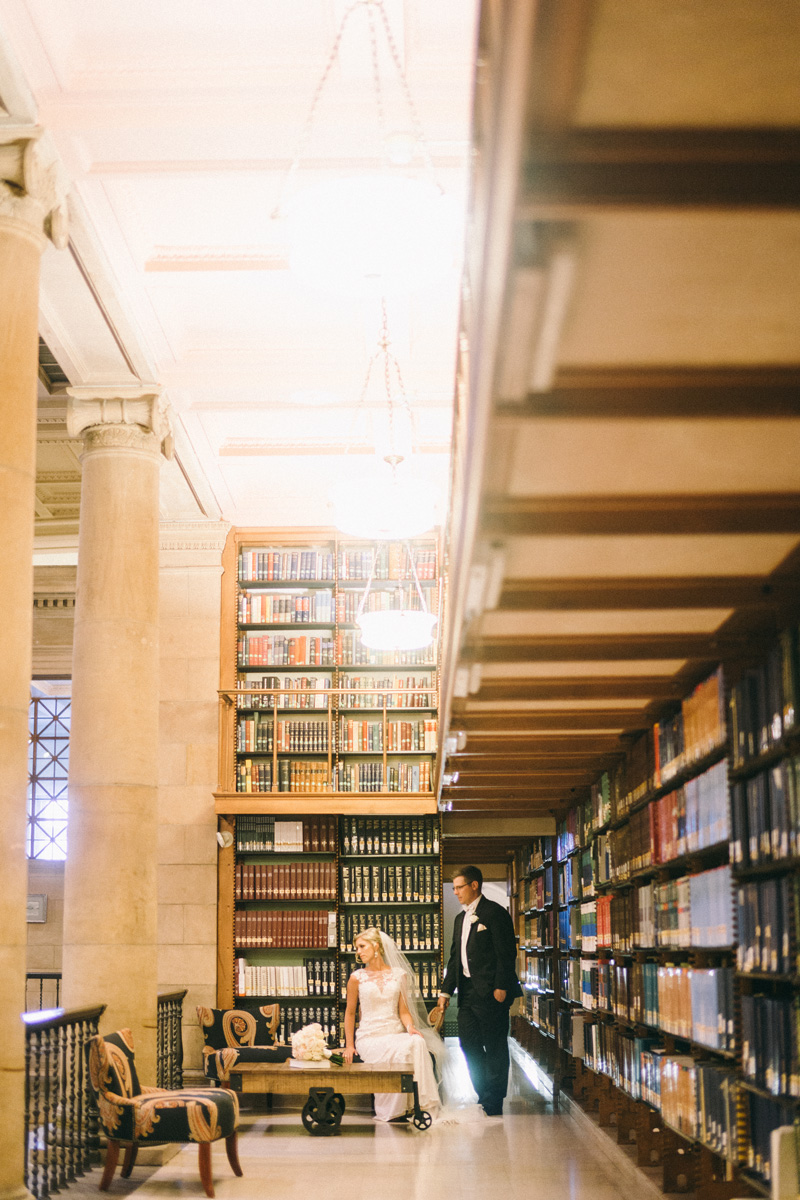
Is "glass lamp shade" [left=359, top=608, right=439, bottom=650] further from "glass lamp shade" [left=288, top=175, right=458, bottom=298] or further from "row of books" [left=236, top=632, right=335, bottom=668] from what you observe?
"glass lamp shade" [left=288, top=175, right=458, bottom=298]

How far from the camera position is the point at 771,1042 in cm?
379

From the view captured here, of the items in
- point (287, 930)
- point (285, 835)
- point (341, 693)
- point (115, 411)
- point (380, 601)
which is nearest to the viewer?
point (115, 411)

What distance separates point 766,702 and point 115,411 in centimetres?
552

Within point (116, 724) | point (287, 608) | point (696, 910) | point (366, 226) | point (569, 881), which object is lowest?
point (569, 881)

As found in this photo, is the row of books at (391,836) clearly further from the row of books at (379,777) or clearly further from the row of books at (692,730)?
the row of books at (692,730)

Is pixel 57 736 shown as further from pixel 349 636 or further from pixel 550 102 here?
pixel 550 102

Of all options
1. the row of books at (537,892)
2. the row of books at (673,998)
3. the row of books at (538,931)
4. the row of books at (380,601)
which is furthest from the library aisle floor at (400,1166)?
the row of books at (380,601)

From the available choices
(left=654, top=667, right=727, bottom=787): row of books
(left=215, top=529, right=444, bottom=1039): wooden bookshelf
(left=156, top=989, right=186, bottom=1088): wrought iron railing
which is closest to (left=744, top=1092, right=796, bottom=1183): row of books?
(left=654, top=667, right=727, bottom=787): row of books

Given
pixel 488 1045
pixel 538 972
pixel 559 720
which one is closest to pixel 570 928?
pixel 488 1045

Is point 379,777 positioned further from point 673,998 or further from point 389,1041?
point 673,998

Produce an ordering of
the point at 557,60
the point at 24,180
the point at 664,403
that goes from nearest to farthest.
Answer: the point at 557,60 → the point at 664,403 → the point at 24,180

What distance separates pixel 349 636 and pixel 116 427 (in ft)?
12.5

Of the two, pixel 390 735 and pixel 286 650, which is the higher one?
pixel 286 650

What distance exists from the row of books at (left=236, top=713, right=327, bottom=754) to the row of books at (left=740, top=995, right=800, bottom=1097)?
7.38 meters
